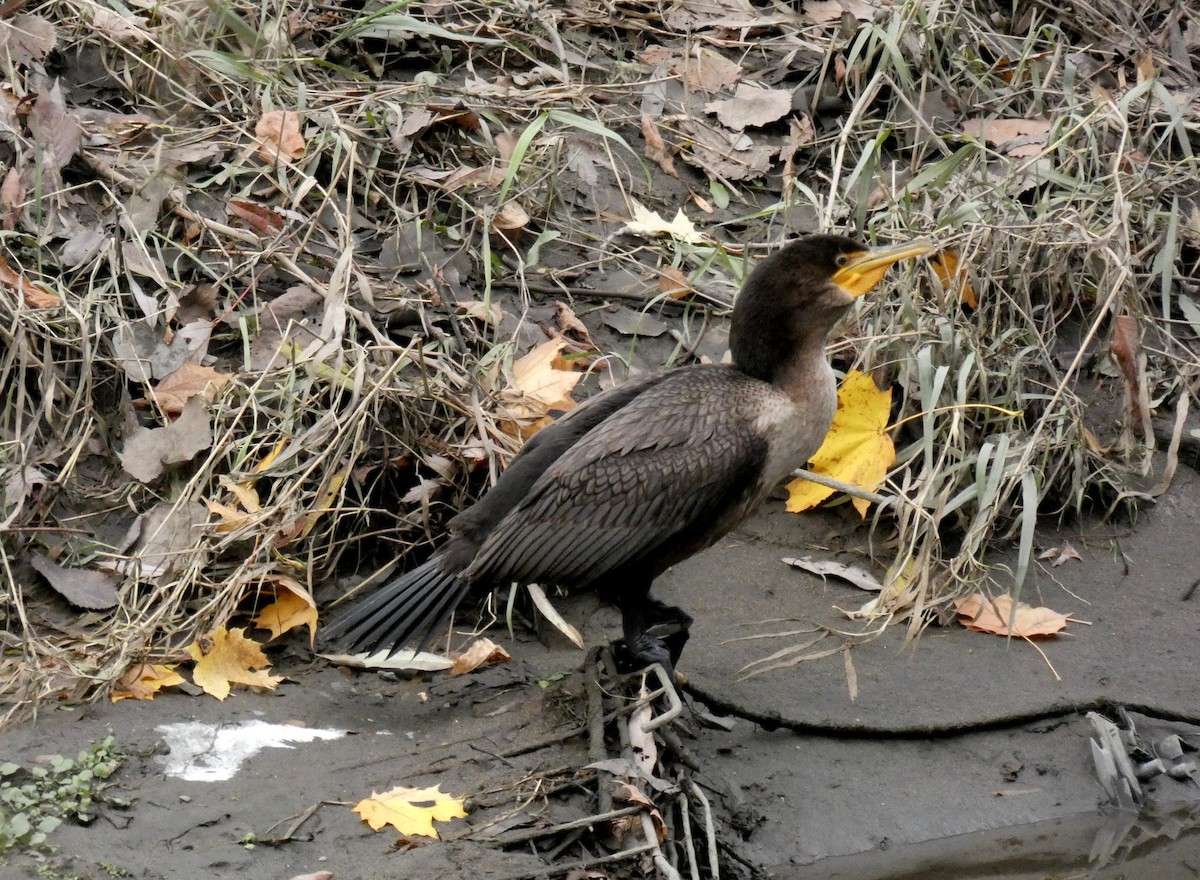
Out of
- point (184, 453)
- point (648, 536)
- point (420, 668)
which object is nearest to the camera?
Answer: point (648, 536)

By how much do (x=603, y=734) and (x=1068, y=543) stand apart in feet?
7.34

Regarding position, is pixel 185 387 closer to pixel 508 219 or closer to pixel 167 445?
pixel 167 445

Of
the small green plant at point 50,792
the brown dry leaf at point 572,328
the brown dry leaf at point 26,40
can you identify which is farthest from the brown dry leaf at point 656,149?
the small green plant at point 50,792

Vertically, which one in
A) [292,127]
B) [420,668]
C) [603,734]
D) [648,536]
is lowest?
[420,668]

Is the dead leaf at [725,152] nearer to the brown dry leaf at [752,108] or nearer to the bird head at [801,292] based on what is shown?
the brown dry leaf at [752,108]

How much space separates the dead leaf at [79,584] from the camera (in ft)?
15.0

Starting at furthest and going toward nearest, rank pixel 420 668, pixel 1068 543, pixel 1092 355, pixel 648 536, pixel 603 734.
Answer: pixel 1092 355, pixel 1068 543, pixel 420 668, pixel 648 536, pixel 603 734

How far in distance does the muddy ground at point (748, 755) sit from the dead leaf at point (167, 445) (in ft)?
2.55

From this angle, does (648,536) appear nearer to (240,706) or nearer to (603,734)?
(603,734)

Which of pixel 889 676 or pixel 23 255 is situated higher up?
pixel 23 255

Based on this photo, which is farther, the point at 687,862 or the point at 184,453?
the point at 184,453

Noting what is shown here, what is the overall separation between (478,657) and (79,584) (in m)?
1.29

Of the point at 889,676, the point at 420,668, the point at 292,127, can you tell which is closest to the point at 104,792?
the point at 420,668

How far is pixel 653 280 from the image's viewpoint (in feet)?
19.9
